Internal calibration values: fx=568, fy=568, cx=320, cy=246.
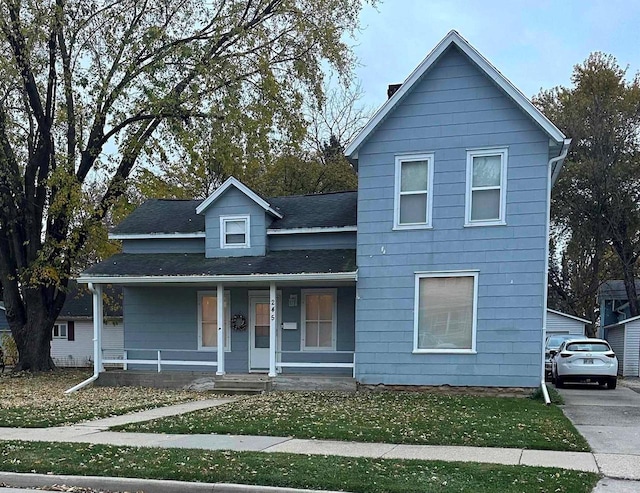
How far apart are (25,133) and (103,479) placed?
14.5 metres

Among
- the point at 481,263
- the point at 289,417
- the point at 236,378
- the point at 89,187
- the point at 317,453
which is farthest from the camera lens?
the point at 89,187

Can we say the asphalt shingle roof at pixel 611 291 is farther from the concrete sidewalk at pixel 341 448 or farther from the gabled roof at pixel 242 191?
the concrete sidewalk at pixel 341 448

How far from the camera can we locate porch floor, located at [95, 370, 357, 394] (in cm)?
1298

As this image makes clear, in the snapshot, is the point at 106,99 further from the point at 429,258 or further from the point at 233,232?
the point at 429,258

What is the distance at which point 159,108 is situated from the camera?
1614 centimetres

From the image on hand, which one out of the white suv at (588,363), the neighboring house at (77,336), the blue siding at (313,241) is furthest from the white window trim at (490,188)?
the neighboring house at (77,336)

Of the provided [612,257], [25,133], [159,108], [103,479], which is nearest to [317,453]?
[103,479]

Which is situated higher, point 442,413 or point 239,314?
point 239,314

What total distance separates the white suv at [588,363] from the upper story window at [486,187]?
216 inches

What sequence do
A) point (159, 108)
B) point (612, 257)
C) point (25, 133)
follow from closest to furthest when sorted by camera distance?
point (159, 108) < point (25, 133) < point (612, 257)

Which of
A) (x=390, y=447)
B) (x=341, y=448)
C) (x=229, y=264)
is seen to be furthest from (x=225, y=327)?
(x=390, y=447)

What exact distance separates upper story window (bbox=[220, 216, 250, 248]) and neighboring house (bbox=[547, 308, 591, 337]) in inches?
703

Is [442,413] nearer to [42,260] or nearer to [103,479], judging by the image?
[103,479]

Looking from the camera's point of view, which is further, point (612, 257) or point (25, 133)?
point (612, 257)
